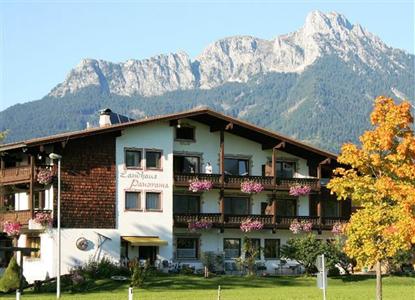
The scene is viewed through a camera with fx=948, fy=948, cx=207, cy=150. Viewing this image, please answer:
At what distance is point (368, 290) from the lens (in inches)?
1854

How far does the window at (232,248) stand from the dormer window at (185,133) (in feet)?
23.9

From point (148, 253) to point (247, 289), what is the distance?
13707 millimetres

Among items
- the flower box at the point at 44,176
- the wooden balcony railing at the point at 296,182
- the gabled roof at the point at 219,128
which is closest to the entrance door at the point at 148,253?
the flower box at the point at 44,176

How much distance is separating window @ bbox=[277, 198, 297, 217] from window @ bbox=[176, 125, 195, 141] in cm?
795

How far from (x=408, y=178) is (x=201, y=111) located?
30768 mm

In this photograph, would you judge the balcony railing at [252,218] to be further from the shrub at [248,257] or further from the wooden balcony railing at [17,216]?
the wooden balcony railing at [17,216]

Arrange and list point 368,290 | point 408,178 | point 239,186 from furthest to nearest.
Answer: point 239,186
point 368,290
point 408,178

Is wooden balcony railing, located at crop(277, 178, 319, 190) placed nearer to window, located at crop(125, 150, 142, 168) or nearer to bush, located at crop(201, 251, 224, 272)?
bush, located at crop(201, 251, 224, 272)

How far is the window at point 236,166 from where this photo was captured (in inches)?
2534

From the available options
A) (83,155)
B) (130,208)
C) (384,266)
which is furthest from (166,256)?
(384,266)

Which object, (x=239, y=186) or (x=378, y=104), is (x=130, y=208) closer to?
(x=239, y=186)

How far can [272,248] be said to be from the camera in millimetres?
65000

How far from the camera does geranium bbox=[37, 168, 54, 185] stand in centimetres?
5662

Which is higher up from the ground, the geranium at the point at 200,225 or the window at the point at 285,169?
the window at the point at 285,169
